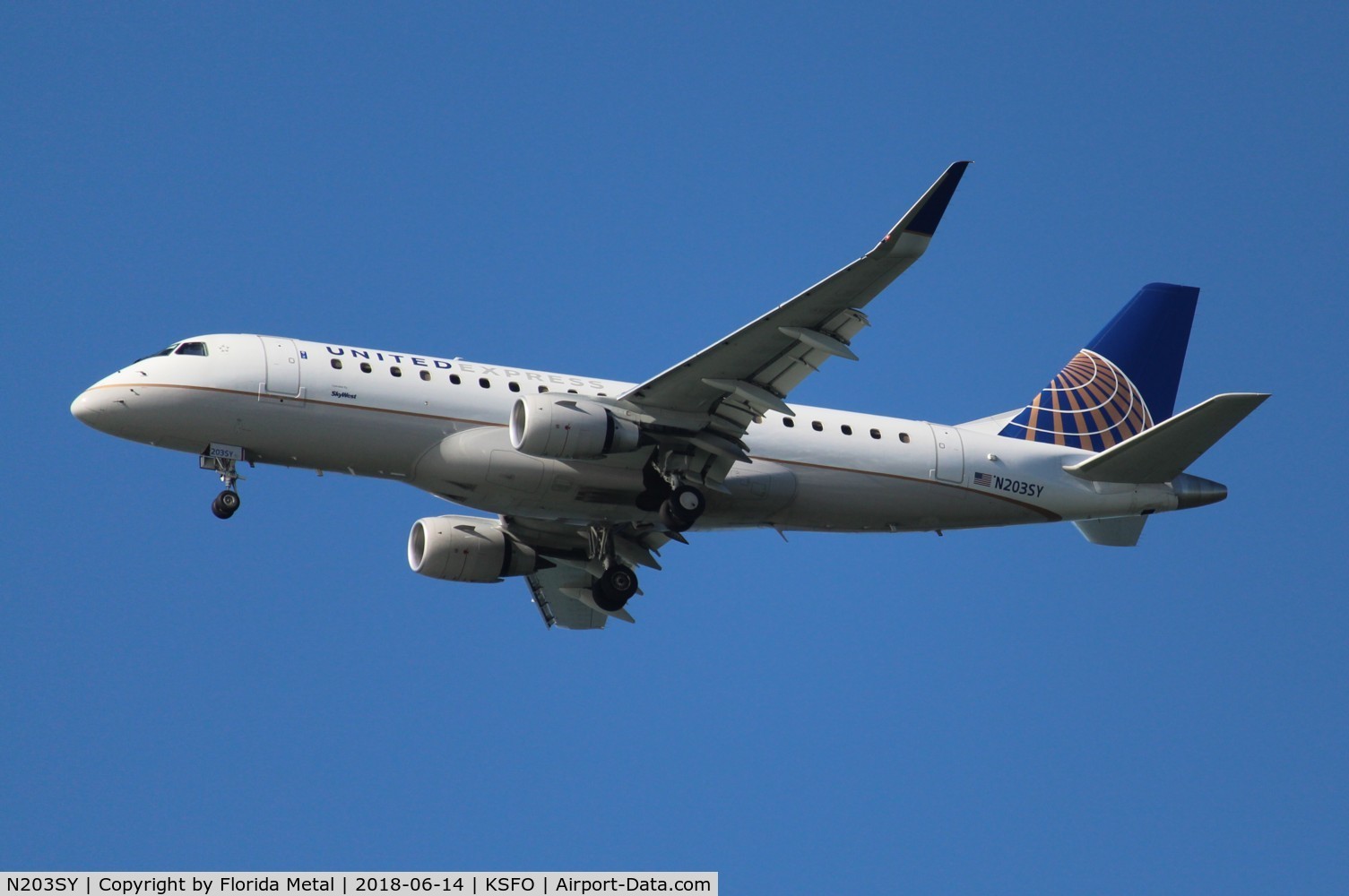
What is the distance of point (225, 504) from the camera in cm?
3400

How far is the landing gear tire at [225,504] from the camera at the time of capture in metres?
34.0

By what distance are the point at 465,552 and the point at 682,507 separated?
6631 millimetres

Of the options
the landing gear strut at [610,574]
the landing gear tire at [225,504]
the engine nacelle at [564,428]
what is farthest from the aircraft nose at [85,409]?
the landing gear strut at [610,574]

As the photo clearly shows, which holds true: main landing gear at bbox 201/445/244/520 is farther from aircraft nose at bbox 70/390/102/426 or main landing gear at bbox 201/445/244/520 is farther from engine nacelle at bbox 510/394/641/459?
engine nacelle at bbox 510/394/641/459

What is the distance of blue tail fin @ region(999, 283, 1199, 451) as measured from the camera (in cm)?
3966

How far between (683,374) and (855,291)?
435 cm

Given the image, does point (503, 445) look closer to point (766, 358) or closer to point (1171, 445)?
point (766, 358)

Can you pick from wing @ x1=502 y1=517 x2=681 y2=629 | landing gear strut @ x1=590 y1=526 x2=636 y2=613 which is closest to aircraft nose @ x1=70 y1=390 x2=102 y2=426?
wing @ x1=502 y1=517 x2=681 y2=629

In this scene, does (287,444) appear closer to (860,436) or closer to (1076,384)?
(860,436)

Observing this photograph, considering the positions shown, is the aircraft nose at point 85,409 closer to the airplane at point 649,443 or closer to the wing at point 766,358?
the airplane at point 649,443

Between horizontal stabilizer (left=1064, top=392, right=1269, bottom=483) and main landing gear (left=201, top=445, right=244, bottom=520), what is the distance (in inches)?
714

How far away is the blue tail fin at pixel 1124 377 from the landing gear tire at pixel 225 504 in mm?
17641

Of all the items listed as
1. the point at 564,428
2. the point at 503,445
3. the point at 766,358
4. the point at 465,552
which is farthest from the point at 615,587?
the point at 766,358

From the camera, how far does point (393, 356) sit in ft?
113
